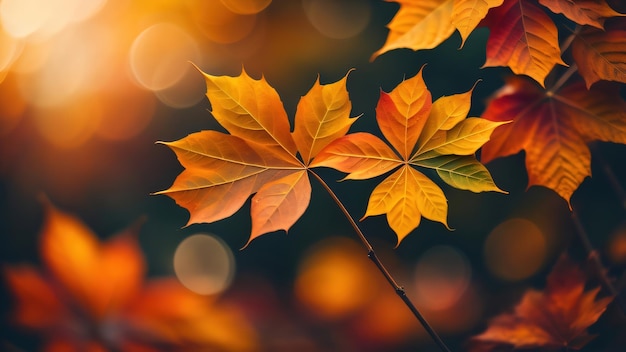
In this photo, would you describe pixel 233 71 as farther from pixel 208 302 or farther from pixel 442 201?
pixel 442 201

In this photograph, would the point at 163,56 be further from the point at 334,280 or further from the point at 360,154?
the point at 360,154

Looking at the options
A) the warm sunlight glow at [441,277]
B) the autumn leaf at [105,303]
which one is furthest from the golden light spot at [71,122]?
the warm sunlight glow at [441,277]

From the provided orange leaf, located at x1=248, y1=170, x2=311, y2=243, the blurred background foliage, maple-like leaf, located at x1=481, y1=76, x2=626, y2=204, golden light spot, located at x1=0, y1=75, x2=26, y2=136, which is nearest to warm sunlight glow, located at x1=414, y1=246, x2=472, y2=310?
the blurred background foliage

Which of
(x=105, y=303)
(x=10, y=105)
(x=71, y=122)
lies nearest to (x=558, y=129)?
(x=105, y=303)

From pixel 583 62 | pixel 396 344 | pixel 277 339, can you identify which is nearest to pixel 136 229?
pixel 277 339

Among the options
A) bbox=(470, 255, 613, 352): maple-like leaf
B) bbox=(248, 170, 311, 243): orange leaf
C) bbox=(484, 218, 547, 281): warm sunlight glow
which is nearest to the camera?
bbox=(248, 170, 311, 243): orange leaf

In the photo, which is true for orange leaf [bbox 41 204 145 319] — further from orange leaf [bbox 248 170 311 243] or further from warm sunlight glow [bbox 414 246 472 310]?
orange leaf [bbox 248 170 311 243]
